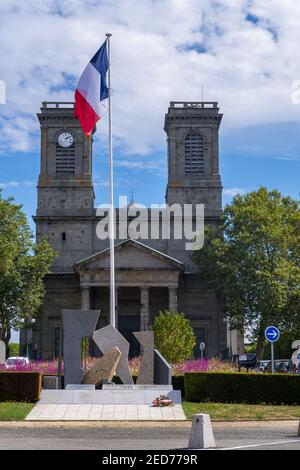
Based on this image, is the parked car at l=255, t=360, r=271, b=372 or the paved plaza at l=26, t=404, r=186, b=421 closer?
the paved plaza at l=26, t=404, r=186, b=421

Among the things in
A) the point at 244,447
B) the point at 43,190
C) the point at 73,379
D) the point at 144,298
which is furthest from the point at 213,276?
the point at 244,447

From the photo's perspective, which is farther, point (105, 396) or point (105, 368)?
point (105, 368)

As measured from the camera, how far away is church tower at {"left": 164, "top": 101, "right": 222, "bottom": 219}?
71688 millimetres

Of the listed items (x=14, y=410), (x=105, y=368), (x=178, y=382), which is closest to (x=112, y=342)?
(x=105, y=368)

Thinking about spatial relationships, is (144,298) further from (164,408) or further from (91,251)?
(164,408)

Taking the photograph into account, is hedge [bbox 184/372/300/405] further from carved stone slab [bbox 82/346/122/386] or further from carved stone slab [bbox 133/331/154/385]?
carved stone slab [bbox 82/346/122/386]

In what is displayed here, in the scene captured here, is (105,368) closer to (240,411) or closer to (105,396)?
(105,396)

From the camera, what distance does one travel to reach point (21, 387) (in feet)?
92.5

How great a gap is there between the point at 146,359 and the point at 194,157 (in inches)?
1741

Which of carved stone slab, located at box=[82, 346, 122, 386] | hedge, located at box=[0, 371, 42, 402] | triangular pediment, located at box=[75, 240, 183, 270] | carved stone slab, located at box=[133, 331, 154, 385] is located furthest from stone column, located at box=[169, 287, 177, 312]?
hedge, located at box=[0, 371, 42, 402]

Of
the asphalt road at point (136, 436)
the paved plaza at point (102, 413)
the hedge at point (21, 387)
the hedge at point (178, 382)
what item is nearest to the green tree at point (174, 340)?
the hedge at point (178, 382)

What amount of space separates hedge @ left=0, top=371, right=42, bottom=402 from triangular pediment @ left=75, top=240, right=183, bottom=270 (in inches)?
1436

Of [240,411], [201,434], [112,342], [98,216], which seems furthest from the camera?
[98,216]

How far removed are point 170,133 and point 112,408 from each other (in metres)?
49.4
